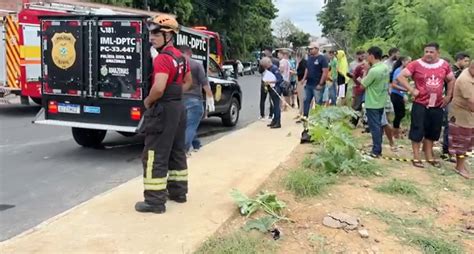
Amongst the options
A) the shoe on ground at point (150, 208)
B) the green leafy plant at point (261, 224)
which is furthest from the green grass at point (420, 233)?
the shoe on ground at point (150, 208)

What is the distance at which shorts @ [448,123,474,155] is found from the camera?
7.90m

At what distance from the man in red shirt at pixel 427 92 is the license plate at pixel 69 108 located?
16.4 feet

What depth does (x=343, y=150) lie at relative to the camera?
723 centimetres

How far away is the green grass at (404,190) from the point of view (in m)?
6.42

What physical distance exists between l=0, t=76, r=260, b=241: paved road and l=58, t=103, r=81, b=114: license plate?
0.71 m

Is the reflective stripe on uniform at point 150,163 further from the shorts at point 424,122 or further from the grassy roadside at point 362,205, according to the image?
the shorts at point 424,122

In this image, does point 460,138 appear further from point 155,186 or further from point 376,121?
point 155,186

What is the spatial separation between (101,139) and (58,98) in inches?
48.7

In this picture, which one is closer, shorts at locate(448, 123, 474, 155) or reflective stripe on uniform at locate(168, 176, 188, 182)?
reflective stripe on uniform at locate(168, 176, 188, 182)

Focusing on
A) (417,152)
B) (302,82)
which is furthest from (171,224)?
(302,82)

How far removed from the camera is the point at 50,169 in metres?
7.84

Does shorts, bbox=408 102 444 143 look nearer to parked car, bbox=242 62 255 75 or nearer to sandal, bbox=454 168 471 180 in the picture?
sandal, bbox=454 168 471 180

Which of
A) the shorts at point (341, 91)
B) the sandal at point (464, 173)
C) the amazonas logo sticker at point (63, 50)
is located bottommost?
the sandal at point (464, 173)

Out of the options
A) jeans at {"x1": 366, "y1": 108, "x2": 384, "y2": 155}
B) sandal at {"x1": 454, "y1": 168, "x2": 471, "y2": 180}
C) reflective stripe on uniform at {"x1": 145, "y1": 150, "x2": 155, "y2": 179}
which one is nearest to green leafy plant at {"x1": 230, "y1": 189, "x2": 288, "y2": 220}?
reflective stripe on uniform at {"x1": 145, "y1": 150, "x2": 155, "y2": 179}
